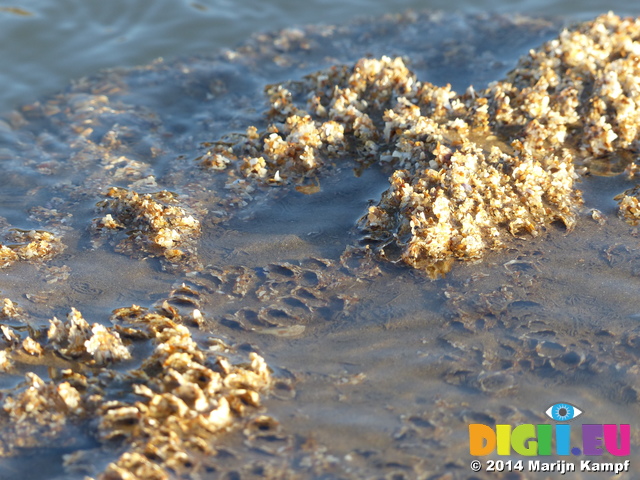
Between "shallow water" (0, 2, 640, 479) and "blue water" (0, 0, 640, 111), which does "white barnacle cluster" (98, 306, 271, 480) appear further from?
"blue water" (0, 0, 640, 111)

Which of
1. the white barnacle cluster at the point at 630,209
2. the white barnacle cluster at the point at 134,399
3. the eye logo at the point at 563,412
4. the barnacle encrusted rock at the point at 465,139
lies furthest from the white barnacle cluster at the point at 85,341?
the white barnacle cluster at the point at 630,209

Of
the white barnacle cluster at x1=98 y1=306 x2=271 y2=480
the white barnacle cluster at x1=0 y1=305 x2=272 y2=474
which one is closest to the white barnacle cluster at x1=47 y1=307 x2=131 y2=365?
the white barnacle cluster at x1=0 y1=305 x2=272 y2=474

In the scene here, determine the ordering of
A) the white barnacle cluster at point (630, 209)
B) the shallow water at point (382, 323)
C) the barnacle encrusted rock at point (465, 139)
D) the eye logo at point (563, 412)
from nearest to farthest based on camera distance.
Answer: the shallow water at point (382, 323), the eye logo at point (563, 412), the barnacle encrusted rock at point (465, 139), the white barnacle cluster at point (630, 209)

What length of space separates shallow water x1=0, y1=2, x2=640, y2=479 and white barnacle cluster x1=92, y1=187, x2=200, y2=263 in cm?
15

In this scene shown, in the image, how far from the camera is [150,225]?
16.0ft

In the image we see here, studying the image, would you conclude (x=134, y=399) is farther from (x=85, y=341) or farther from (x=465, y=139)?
(x=465, y=139)

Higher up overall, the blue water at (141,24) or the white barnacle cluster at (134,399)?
the blue water at (141,24)

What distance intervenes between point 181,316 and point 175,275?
523 mm

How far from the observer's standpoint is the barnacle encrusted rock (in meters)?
4.69

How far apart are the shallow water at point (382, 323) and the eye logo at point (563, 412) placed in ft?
0.16

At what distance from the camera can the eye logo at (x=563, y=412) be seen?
341 cm

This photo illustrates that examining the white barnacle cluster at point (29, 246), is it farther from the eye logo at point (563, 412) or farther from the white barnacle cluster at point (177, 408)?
the eye logo at point (563, 412)

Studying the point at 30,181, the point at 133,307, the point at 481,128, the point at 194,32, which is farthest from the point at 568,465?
the point at 194,32

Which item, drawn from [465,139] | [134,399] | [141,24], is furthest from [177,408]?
[141,24]
